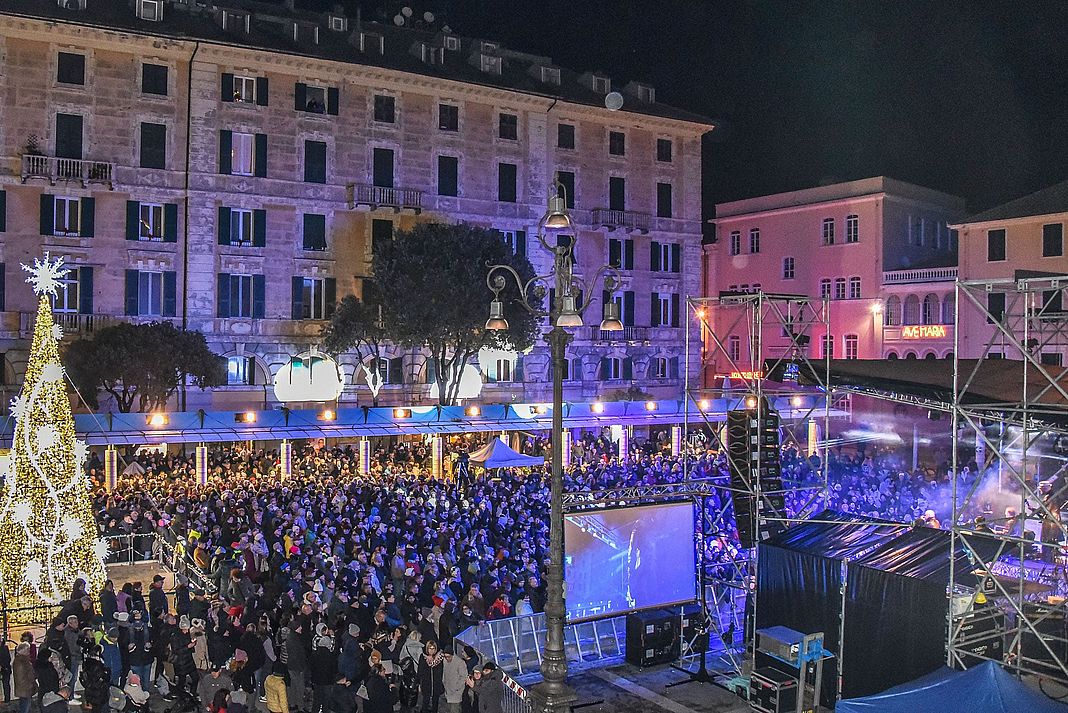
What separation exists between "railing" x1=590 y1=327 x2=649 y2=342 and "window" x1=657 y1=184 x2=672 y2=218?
6.13 meters

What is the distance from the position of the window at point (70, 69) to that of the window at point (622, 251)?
23.9 m

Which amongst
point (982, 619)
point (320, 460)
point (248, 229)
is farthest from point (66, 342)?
point (982, 619)

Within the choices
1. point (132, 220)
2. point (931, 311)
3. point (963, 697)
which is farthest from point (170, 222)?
point (931, 311)

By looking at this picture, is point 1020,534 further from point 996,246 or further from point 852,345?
point 852,345

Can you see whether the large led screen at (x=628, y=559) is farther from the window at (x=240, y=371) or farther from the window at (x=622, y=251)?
the window at (x=622, y=251)

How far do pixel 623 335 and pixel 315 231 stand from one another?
15.6m

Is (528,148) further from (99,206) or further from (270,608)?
(270,608)

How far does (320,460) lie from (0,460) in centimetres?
1497

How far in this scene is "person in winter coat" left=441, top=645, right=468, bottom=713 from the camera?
40.0ft

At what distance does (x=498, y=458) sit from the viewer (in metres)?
28.3

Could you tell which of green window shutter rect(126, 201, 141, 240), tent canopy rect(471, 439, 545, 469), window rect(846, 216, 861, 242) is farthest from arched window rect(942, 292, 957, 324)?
green window shutter rect(126, 201, 141, 240)

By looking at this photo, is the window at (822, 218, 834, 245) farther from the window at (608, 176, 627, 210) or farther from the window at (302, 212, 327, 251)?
the window at (302, 212, 327, 251)

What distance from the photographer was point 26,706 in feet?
41.6

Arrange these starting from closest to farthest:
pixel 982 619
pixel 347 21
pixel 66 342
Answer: pixel 982 619
pixel 66 342
pixel 347 21
